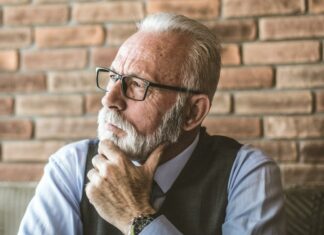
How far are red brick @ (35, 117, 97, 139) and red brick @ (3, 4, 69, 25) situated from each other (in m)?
0.40

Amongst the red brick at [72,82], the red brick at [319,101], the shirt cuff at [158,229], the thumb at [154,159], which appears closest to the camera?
the shirt cuff at [158,229]

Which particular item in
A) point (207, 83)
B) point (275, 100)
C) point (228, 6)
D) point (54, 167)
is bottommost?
point (54, 167)

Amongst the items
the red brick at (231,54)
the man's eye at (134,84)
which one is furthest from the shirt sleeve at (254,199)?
the red brick at (231,54)

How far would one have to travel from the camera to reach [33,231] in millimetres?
1263

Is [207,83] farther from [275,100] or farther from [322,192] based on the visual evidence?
→ [322,192]

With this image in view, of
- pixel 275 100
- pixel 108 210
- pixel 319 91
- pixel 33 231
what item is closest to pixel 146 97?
pixel 108 210

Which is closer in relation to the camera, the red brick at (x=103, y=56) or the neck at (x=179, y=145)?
the neck at (x=179, y=145)

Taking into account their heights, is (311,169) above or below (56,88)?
below

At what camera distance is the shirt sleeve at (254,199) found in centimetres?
121

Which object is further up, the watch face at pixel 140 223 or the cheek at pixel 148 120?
the cheek at pixel 148 120

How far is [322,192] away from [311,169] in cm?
22

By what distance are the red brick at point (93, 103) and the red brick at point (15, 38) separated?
13.5 inches

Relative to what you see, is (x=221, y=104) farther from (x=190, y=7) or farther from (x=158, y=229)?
(x=158, y=229)

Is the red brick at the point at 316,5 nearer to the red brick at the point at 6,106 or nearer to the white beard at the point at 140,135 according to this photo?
the white beard at the point at 140,135
